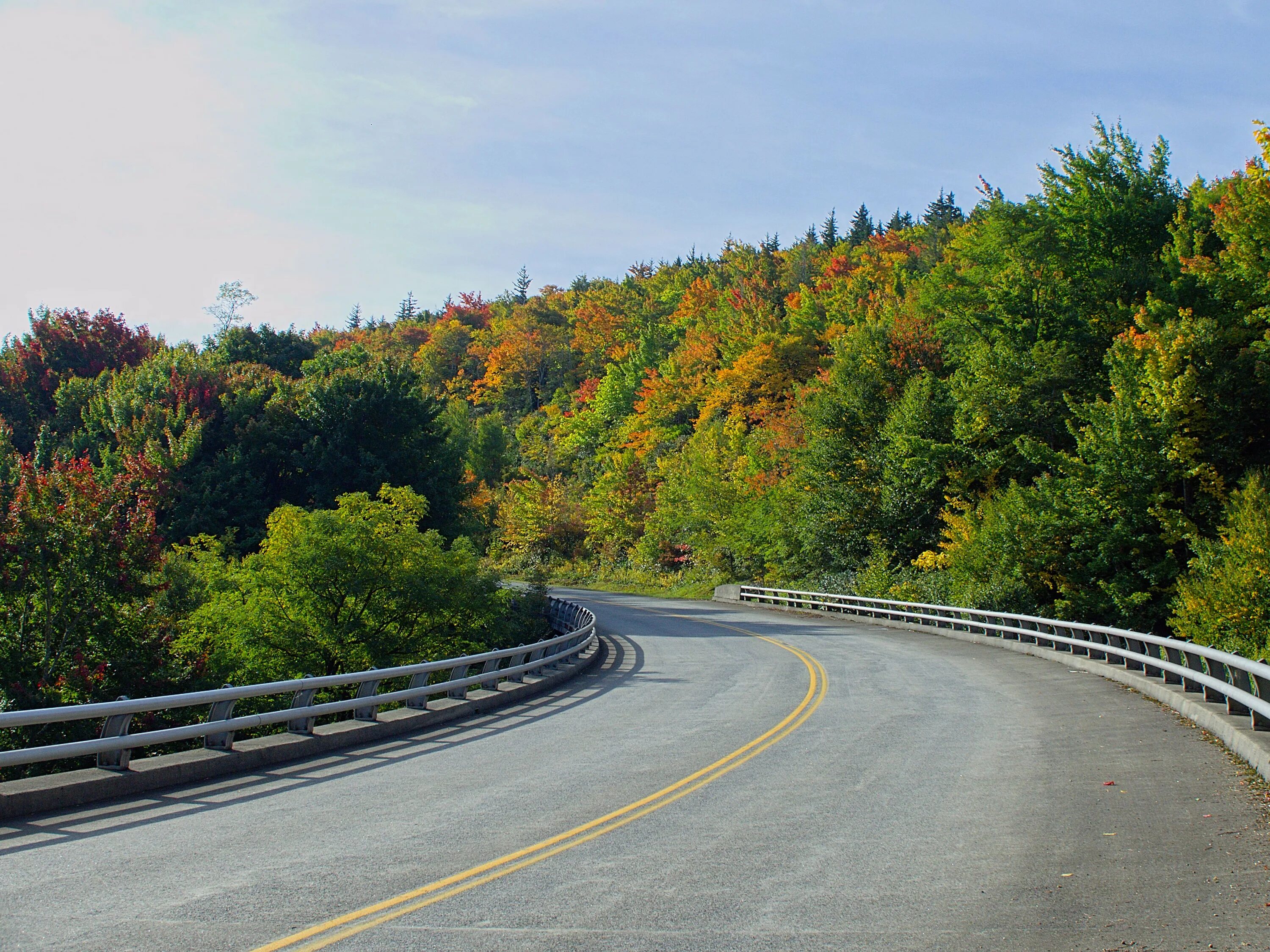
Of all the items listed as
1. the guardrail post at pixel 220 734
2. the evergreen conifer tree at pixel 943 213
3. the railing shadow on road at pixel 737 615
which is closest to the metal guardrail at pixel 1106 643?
the railing shadow on road at pixel 737 615

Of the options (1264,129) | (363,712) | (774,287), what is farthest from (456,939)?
(774,287)

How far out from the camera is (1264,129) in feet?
Result: 56.5

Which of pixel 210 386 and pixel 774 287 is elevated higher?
pixel 774 287

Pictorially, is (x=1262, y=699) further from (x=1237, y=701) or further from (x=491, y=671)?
(x=491, y=671)

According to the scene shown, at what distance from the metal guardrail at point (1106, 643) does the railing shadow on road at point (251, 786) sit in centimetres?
887

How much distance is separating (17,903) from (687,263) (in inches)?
6357

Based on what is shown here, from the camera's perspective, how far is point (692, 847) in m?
7.33

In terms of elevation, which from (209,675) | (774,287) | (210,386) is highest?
(774,287)

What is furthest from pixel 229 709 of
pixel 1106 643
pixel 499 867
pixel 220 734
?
pixel 1106 643

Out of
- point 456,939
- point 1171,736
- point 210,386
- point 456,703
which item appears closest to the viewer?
point 456,939

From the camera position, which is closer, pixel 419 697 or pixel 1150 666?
pixel 419 697

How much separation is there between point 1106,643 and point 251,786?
23.4 m

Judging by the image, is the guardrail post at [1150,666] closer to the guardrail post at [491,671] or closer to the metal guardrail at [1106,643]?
the metal guardrail at [1106,643]

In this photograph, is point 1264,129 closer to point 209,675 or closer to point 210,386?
point 209,675
